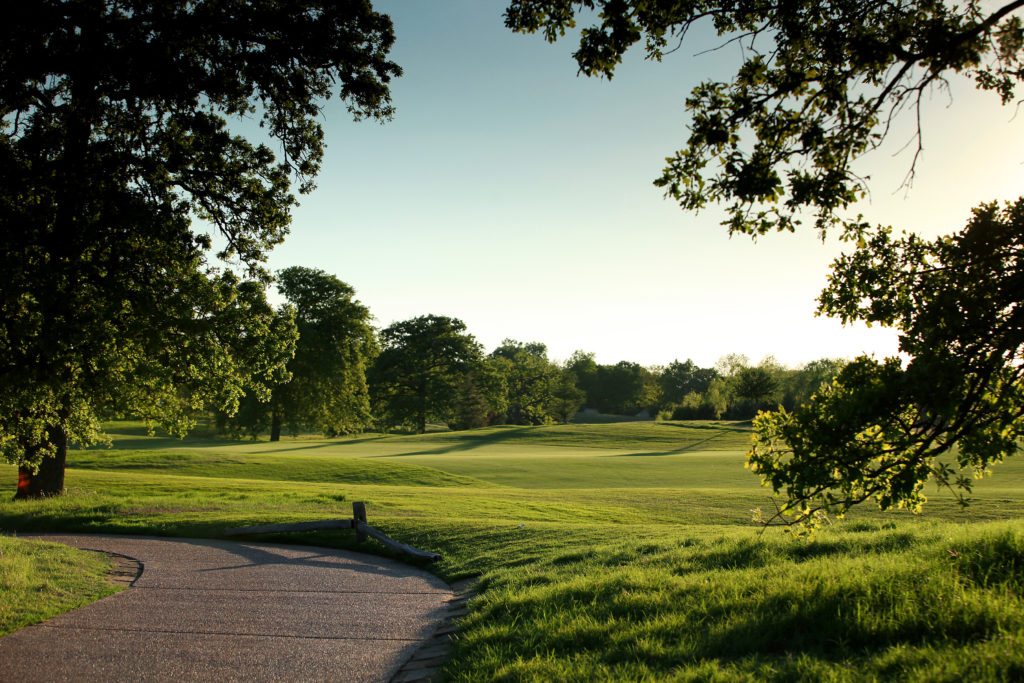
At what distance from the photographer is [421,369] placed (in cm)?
7631

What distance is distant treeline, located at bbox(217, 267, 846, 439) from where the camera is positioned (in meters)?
54.0

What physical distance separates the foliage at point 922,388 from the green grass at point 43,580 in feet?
28.9

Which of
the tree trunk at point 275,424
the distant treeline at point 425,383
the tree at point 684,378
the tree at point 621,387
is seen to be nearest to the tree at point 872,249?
the distant treeline at point 425,383

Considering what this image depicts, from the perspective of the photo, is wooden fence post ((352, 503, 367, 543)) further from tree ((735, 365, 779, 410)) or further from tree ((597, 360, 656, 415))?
tree ((597, 360, 656, 415))

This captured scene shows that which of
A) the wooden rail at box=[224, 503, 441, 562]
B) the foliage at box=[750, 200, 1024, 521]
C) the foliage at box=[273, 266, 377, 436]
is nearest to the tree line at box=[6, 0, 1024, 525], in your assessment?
the foliage at box=[750, 200, 1024, 521]

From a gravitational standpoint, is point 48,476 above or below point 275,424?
above

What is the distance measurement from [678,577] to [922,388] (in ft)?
13.7

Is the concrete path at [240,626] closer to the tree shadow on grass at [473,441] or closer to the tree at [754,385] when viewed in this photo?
the tree shadow on grass at [473,441]

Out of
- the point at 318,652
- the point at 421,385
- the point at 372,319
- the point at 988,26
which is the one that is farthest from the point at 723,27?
the point at 421,385

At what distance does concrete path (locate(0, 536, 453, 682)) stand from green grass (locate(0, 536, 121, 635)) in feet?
0.94

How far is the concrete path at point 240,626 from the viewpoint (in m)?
6.40

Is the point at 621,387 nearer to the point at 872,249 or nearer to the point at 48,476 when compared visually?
the point at 48,476

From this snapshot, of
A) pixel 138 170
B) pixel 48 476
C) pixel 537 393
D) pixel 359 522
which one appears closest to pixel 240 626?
pixel 359 522

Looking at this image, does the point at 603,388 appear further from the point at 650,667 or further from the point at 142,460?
the point at 650,667
